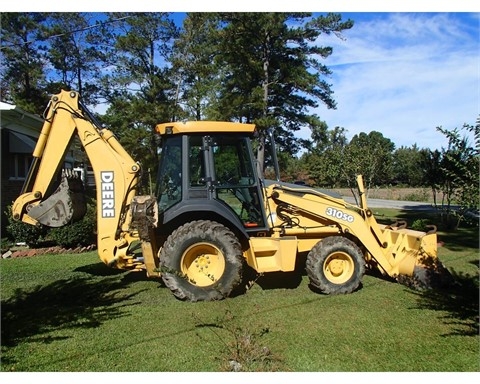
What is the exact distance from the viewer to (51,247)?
1098 centimetres

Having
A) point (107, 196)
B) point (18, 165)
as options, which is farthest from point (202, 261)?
point (18, 165)

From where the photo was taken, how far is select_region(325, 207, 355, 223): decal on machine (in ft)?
22.3

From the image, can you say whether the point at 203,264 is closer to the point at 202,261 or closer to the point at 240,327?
the point at 202,261

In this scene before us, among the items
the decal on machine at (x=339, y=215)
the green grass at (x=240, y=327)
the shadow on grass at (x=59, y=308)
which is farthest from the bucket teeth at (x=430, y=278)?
the shadow on grass at (x=59, y=308)

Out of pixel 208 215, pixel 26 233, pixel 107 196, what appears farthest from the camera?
pixel 26 233

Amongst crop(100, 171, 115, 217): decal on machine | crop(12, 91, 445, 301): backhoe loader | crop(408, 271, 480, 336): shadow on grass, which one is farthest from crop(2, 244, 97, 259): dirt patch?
crop(408, 271, 480, 336): shadow on grass

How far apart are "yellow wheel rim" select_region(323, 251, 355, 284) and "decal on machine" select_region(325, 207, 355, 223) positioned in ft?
1.90

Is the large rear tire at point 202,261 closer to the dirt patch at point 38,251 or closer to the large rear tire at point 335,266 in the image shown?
the large rear tire at point 335,266

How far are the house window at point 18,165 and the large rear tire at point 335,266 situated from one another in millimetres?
11077

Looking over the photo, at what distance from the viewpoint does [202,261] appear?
6.24m

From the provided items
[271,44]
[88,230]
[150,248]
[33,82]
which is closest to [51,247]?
[88,230]

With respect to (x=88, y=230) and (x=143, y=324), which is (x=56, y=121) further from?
→ (x=88, y=230)

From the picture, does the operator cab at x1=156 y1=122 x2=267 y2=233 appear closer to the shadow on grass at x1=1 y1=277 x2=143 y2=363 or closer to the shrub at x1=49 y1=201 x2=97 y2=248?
the shadow on grass at x1=1 y1=277 x2=143 y2=363

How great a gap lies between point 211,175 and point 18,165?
10603 mm
